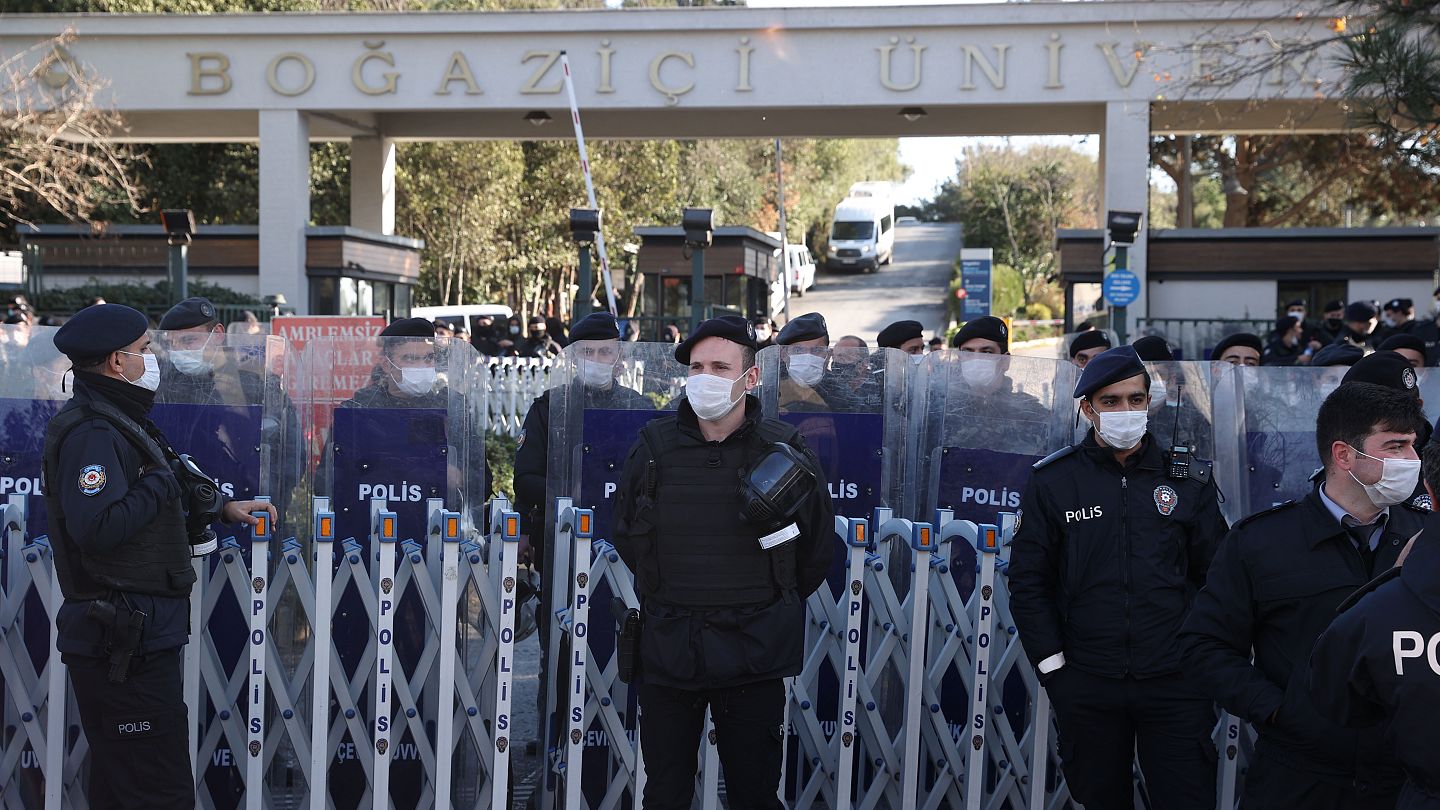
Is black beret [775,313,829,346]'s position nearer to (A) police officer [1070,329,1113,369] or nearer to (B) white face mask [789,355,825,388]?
(B) white face mask [789,355,825,388]

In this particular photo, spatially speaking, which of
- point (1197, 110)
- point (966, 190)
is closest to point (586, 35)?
point (1197, 110)

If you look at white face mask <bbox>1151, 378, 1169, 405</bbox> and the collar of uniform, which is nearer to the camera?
the collar of uniform

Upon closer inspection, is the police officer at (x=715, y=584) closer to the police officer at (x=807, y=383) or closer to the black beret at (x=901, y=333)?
the police officer at (x=807, y=383)

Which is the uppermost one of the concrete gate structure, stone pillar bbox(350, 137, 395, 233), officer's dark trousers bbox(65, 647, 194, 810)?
the concrete gate structure

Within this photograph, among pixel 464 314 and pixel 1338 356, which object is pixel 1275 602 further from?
pixel 464 314

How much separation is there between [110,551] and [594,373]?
2.05 m

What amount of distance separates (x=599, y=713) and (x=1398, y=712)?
325 centimetres

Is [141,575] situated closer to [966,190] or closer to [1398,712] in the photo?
[1398,712]

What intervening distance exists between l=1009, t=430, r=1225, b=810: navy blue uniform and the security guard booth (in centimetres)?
1635

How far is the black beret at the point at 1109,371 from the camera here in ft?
15.5

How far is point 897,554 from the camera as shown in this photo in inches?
225

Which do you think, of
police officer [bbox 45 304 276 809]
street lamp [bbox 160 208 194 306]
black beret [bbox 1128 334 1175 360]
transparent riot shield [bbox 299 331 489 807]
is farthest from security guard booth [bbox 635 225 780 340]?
police officer [bbox 45 304 276 809]

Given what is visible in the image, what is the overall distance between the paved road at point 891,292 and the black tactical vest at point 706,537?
31.7m

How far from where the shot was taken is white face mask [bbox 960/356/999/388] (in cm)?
593
